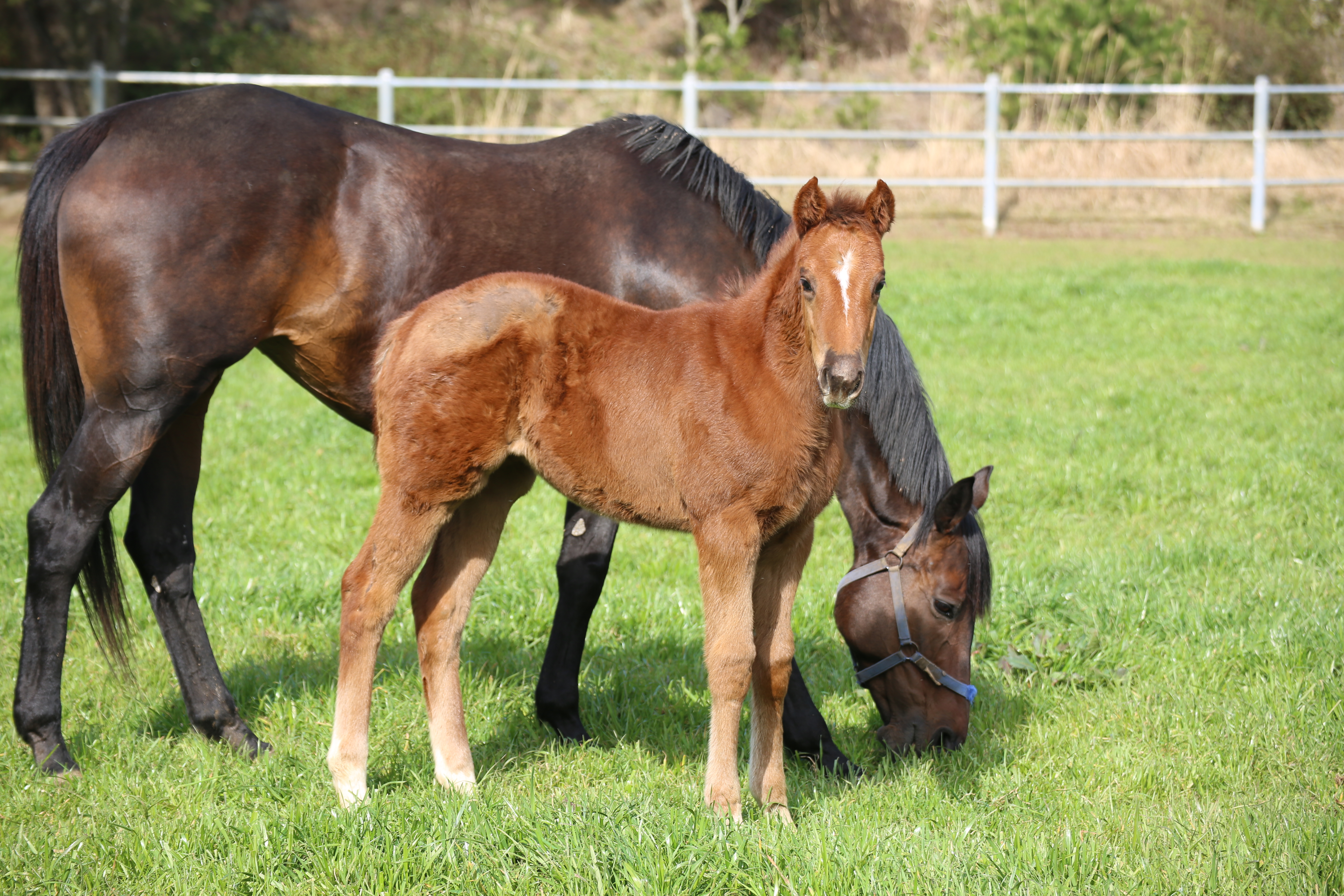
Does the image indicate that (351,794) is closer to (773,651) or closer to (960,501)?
(773,651)

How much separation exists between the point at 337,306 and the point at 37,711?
160 centimetres

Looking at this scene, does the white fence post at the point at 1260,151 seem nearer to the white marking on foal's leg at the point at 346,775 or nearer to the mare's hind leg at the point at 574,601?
the mare's hind leg at the point at 574,601

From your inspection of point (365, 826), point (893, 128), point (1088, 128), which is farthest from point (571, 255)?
point (893, 128)

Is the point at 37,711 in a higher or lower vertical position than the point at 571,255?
lower

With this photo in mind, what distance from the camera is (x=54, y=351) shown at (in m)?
3.88

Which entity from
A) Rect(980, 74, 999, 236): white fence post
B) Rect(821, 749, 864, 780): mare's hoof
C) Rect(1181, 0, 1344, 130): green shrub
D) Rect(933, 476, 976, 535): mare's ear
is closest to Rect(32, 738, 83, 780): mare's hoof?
Rect(821, 749, 864, 780): mare's hoof

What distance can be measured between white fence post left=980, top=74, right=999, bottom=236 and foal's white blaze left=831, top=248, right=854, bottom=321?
43.4ft

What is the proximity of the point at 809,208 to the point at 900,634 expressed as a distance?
5.29 ft

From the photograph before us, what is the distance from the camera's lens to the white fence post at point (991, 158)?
589 inches

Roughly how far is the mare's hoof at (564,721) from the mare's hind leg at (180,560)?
3.24 ft

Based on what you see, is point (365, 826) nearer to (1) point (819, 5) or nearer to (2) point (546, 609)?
(2) point (546, 609)

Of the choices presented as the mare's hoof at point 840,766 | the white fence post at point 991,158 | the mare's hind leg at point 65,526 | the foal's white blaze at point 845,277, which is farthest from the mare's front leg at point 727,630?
the white fence post at point 991,158

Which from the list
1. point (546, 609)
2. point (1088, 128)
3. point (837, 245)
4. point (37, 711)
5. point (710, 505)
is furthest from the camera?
point (1088, 128)

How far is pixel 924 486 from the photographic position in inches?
150
